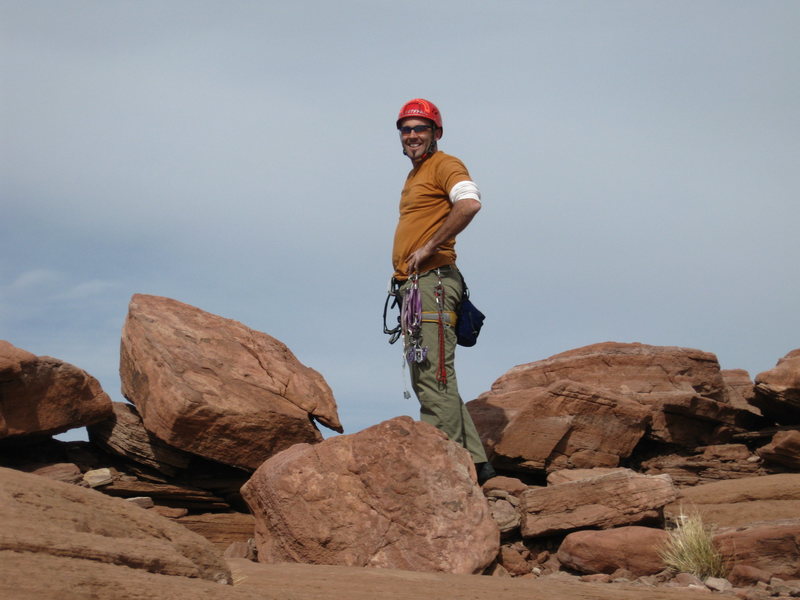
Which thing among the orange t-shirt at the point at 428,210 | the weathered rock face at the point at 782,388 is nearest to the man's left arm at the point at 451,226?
the orange t-shirt at the point at 428,210

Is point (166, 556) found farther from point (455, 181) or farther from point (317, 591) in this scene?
point (455, 181)

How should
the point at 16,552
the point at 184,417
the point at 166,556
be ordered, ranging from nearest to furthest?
1. the point at 16,552
2. the point at 166,556
3. the point at 184,417

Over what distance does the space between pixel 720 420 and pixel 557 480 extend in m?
3.55

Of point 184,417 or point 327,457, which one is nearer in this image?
point 327,457

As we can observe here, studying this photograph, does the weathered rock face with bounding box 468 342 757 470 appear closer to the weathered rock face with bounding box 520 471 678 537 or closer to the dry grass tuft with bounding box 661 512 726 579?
the weathered rock face with bounding box 520 471 678 537

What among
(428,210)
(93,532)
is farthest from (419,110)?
(93,532)

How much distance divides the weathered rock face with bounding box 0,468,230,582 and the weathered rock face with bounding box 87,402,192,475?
216 inches

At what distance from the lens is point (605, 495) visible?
921 cm

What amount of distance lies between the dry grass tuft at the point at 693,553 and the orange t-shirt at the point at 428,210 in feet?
Result: 11.4

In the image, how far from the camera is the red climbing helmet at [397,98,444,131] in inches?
387

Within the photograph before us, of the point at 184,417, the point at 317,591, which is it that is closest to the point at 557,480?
the point at 184,417

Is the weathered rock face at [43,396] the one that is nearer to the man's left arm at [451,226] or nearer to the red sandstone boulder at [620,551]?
the man's left arm at [451,226]

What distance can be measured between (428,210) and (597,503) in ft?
11.2

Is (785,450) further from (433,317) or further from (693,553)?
(433,317)
